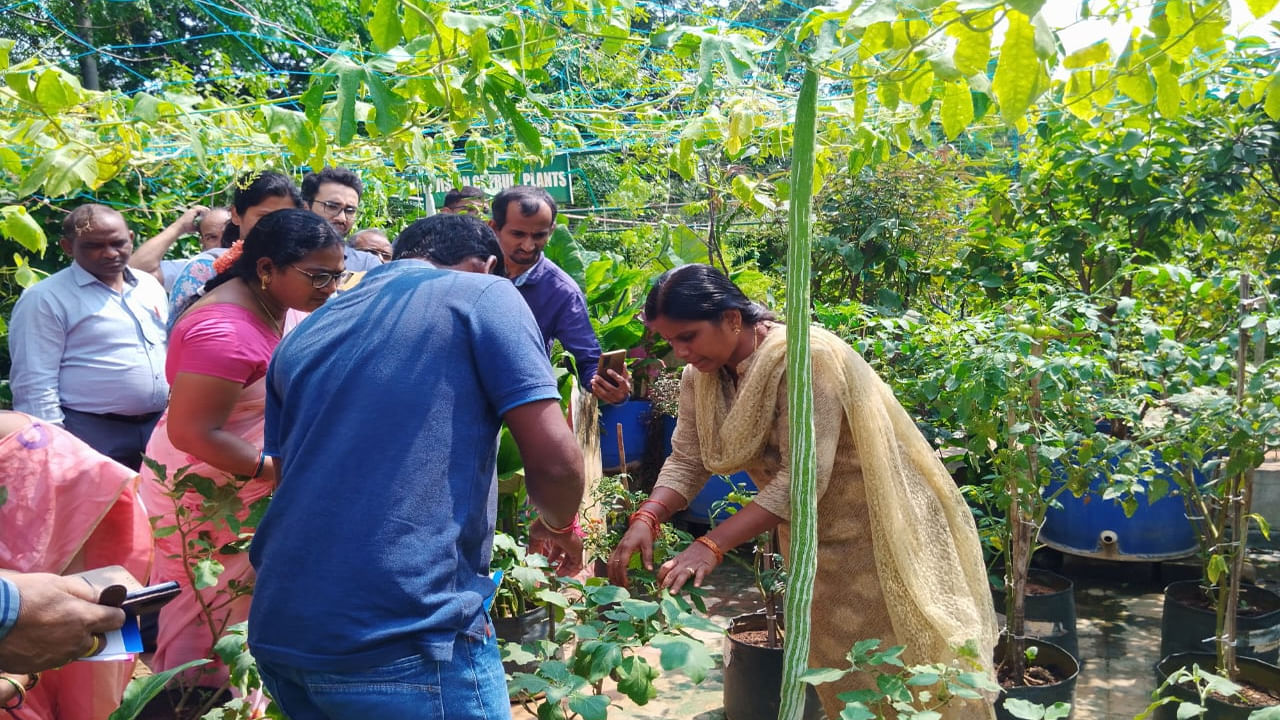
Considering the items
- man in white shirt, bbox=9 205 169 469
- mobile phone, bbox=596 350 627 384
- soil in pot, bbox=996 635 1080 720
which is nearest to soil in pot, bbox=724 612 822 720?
soil in pot, bbox=996 635 1080 720

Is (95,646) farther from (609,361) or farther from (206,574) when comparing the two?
(609,361)

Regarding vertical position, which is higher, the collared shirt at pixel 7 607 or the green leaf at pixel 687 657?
the collared shirt at pixel 7 607

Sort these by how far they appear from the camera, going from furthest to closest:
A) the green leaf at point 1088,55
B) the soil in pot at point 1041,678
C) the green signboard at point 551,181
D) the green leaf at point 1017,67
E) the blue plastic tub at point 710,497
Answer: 1. the green signboard at point 551,181
2. the blue plastic tub at point 710,497
3. the soil in pot at point 1041,678
4. the green leaf at point 1088,55
5. the green leaf at point 1017,67

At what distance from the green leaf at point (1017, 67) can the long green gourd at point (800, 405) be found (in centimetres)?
24

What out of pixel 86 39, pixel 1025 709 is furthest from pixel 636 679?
pixel 86 39

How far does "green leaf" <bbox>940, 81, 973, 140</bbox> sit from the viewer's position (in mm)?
1598

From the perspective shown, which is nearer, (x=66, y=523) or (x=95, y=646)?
(x=95, y=646)

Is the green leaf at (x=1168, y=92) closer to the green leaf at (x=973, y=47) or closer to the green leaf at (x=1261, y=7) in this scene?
the green leaf at (x=1261, y=7)

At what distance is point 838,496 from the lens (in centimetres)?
245

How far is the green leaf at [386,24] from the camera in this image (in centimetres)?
176

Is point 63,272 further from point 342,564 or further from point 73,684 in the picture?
point 342,564

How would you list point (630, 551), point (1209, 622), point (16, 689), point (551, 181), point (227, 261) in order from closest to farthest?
point (16, 689) < point (630, 551) < point (227, 261) < point (1209, 622) < point (551, 181)

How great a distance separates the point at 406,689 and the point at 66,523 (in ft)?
3.49

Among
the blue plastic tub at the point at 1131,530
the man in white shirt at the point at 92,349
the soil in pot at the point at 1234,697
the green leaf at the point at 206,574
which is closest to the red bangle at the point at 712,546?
the green leaf at the point at 206,574
